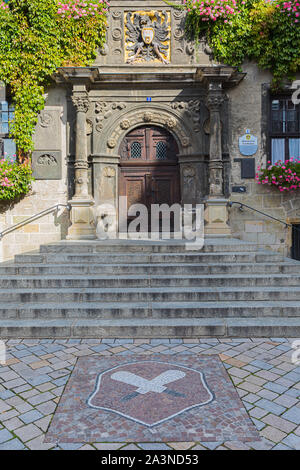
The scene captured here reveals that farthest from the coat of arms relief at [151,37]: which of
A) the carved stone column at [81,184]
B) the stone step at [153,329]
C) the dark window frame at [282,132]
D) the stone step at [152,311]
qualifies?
the stone step at [153,329]

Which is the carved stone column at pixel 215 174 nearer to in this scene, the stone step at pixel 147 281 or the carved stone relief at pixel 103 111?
the carved stone relief at pixel 103 111

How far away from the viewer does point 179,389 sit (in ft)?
10.3

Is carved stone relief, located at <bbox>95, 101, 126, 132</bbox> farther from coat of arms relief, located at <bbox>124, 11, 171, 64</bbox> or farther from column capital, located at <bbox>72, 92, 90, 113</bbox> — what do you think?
coat of arms relief, located at <bbox>124, 11, 171, 64</bbox>

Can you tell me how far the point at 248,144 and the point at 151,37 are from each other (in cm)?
364

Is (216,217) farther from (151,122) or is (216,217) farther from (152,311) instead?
(152,311)

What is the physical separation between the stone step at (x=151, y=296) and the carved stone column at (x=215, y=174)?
10.9 ft

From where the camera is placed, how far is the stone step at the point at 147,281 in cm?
554

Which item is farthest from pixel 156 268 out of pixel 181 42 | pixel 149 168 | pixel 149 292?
pixel 181 42

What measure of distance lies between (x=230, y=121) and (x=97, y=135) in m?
3.39

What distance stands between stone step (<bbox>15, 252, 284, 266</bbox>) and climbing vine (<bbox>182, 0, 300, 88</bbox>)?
506 centimetres

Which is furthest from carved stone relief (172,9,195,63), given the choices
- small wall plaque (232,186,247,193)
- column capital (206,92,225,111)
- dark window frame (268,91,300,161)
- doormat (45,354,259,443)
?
doormat (45,354,259,443)

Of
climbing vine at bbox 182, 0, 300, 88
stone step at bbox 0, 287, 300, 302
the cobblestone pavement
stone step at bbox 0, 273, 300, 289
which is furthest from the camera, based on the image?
climbing vine at bbox 182, 0, 300, 88

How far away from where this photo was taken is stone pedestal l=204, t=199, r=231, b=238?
8516 mm
